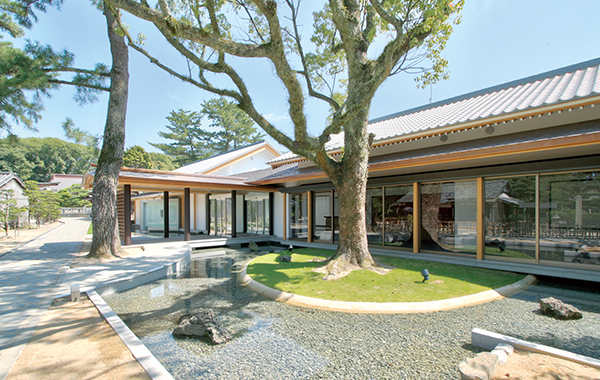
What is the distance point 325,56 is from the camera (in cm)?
975

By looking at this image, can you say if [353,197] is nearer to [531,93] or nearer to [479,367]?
[479,367]

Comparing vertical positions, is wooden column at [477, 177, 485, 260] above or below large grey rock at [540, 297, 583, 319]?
above

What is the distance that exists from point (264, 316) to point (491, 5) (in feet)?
35.3

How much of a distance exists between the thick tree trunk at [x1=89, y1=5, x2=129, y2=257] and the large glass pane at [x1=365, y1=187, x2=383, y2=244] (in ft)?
29.5

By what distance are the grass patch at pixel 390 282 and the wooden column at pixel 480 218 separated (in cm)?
80

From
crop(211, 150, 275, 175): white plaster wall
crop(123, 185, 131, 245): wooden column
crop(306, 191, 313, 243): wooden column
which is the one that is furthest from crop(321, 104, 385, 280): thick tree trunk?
crop(211, 150, 275, 175): white plaster wall

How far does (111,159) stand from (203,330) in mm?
8040

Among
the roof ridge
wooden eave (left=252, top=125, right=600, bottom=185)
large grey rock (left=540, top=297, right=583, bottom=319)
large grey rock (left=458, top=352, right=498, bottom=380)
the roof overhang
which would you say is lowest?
large grey rock (left=540, top=297, right=583, bottom=319)

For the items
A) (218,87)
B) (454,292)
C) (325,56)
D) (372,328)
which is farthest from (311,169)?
(372,328)

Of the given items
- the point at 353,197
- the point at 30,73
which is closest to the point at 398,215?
the point at 353,197

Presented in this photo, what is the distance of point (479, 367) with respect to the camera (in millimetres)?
2863

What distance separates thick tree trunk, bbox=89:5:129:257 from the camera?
9.53 m

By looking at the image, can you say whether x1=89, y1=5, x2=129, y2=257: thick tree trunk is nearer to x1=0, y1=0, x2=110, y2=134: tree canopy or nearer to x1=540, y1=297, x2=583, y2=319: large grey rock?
x1=0, y1=0, x2=110, y2=134: tree canopy

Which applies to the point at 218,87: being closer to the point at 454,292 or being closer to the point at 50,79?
the point at 454,292
